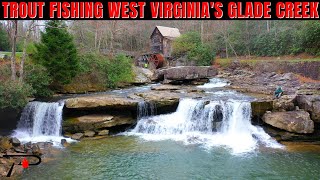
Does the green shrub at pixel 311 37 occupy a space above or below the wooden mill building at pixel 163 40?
below

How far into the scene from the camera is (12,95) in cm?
1791

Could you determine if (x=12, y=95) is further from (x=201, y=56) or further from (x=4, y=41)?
(x=201, y=56)

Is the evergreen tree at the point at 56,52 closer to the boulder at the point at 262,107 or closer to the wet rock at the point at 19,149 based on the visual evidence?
the wet rock at the point at 19,149

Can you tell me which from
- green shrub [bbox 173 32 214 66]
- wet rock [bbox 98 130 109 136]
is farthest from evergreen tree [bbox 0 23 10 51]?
wet rock [bbox 98 130 109 136]

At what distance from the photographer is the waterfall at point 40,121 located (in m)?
18.9

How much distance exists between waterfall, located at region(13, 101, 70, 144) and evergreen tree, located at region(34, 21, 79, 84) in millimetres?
4862

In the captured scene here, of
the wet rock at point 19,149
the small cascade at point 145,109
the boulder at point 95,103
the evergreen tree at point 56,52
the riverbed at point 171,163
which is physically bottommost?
the riverbed at point 171,163

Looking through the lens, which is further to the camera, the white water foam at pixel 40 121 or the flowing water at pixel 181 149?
the white water foam at pixel 40 121

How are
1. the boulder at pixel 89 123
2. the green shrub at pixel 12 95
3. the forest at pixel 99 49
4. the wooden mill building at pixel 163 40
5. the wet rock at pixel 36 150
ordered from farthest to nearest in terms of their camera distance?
the wooden mill building at pixel 163 40 → the forest at pixel 99 49 → the boulder at pixel 89 123 → the green shrub at pixel 12 95 → the wet rock at pixel 36 150

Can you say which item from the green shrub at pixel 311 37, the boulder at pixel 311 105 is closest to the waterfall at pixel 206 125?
the boulder at pixel 311 105

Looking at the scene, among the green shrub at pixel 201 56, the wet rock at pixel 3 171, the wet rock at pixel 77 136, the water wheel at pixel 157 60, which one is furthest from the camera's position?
the water wheel at pixel 157 60

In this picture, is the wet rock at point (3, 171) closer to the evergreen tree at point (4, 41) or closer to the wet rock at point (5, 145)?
the wet rock at point (5, 145)

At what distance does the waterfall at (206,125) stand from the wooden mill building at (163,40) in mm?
29660

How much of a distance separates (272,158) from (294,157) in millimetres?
1114
